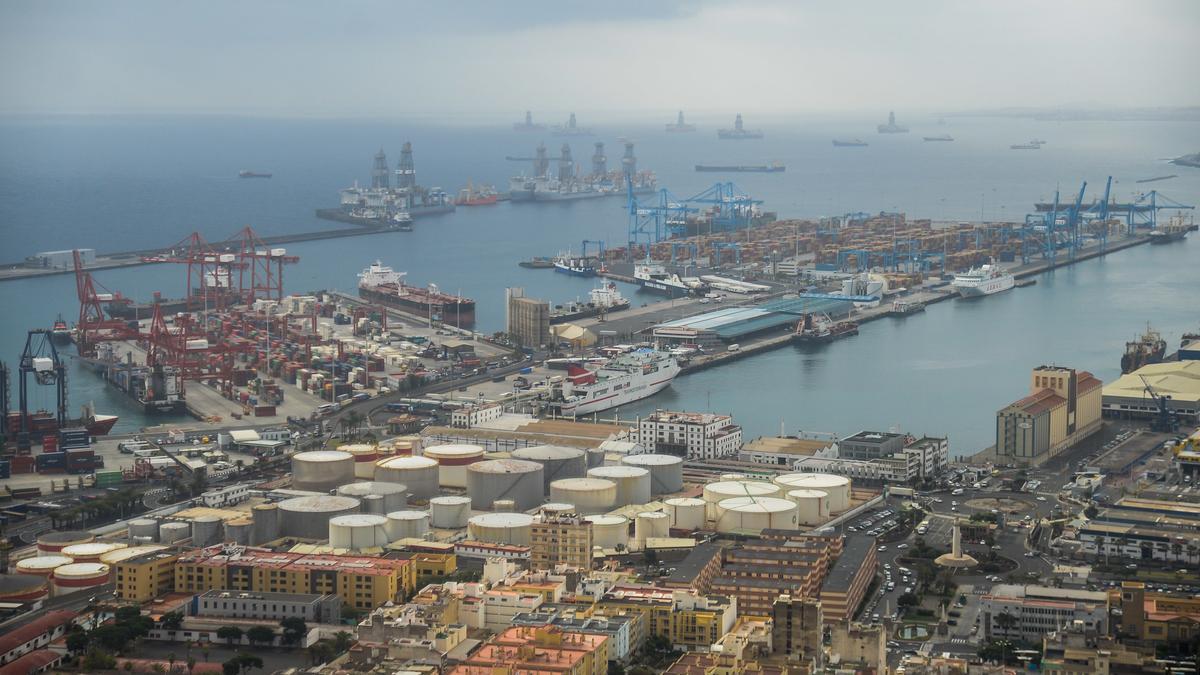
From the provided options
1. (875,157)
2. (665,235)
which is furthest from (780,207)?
(875,157)

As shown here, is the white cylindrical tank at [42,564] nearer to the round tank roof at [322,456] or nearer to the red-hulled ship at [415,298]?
the round tank roof at [322,456]

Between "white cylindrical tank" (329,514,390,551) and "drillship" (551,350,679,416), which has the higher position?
"drillship" (551,350,679,416)

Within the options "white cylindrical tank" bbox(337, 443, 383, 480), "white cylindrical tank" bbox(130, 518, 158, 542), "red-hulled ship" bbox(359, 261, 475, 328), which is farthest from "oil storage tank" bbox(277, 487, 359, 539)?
"red-hulled ship" bbox(359, 261, 475, 328)

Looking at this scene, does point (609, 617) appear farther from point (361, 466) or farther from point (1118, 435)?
point (1118, 435)

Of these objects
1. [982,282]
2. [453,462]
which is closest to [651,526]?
[453,462]

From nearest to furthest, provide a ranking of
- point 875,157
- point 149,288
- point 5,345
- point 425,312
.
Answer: point 5,345
point 425,312
point 149,288
point 875,157

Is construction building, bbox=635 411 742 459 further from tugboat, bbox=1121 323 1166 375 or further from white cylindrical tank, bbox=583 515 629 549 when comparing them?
tugboat, bbox=1121 323 1166 375

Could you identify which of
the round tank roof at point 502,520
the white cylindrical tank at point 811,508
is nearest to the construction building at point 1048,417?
the white cylindrical tank at point 811,508
